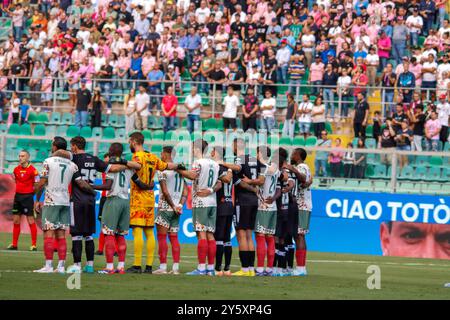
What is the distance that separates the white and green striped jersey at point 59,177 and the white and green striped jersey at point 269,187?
11.1 feet

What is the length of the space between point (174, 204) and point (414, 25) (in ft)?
54.3

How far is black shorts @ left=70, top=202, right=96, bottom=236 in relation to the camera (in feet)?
64.8

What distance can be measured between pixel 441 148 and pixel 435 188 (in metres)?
2.84

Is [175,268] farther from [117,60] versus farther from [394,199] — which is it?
[117,60]

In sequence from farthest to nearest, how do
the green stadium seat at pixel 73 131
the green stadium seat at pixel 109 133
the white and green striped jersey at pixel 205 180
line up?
the green stadium seat at pixel 109 133
the green stadium seat at pixel 73 131
the white and green striped jersey at pixel 205 180

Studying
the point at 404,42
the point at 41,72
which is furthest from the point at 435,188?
the point at 41,72

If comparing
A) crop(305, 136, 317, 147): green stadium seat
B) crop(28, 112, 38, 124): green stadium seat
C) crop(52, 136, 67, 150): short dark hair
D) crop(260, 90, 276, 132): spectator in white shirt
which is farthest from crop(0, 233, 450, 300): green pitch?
crop(28, 112, 38, 124): green stadium seat

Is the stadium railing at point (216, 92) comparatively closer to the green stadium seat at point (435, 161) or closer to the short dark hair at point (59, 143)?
the green stadium seat at point (435, 161)

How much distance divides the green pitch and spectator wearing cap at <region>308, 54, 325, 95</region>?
470 inches

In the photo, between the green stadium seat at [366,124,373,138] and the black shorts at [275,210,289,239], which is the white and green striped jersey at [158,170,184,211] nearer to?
the black shorts at [275,210,289,239]

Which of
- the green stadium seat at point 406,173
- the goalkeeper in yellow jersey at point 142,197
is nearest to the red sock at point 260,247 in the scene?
the goalkeeper in yellow jersey at point 142,197

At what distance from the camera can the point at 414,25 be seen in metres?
35.3

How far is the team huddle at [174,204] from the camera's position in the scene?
19875 millimetres

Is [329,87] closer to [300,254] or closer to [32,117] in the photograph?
[32,117]
